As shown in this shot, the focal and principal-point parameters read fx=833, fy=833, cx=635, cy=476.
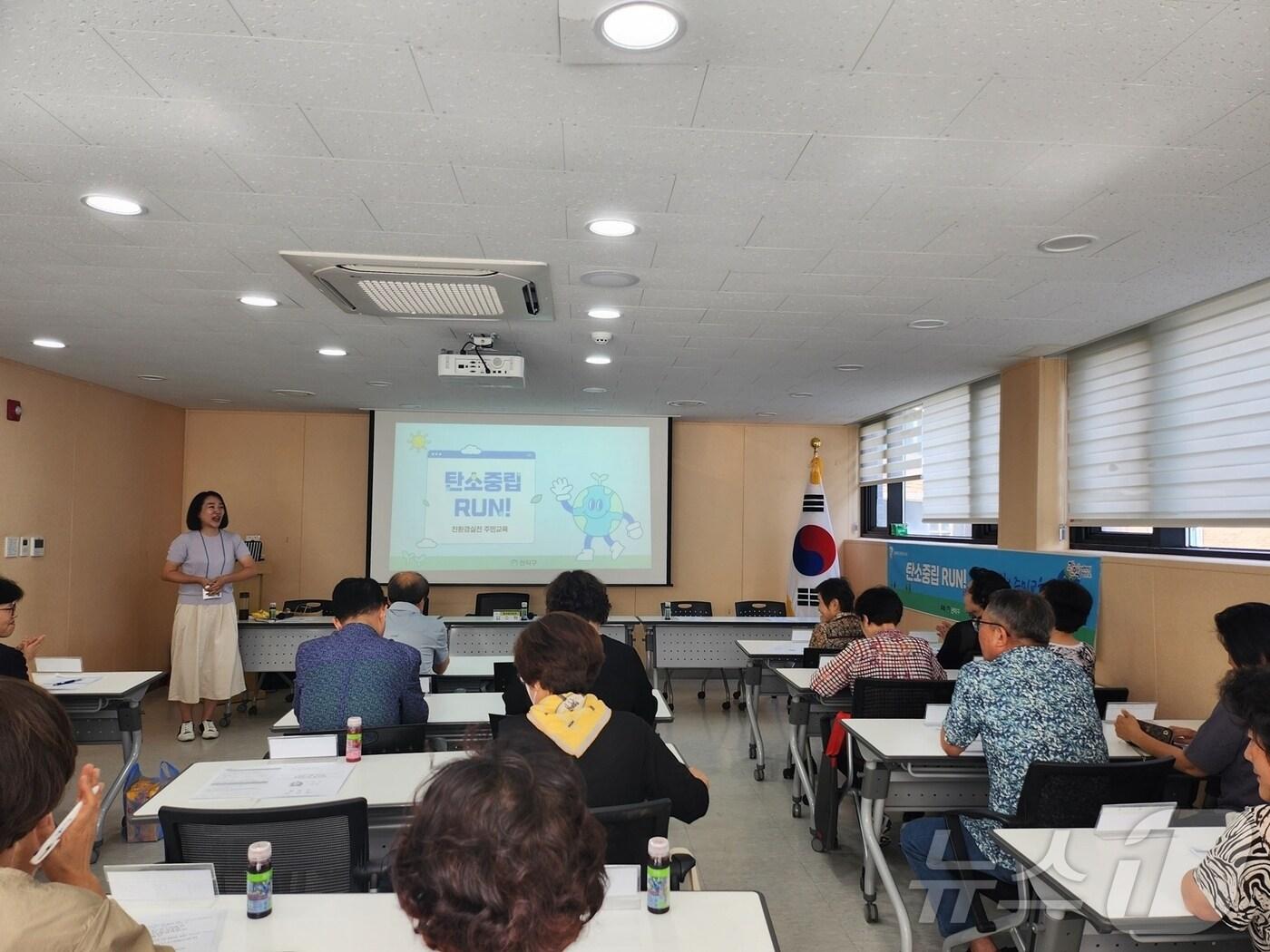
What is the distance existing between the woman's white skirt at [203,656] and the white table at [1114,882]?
5.67 m

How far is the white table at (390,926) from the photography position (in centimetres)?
159

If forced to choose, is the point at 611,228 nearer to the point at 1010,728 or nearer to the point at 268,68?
the point at 268,68

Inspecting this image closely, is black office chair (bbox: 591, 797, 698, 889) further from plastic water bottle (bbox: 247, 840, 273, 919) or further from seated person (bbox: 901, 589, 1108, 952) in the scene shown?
seated person (bbox: 901, 589, 1108, 952)

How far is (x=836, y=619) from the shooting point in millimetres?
4961

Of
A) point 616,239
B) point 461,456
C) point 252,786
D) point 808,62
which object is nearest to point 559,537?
point 461,456

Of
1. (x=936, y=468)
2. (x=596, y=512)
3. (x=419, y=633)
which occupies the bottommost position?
(x=419, y=633)

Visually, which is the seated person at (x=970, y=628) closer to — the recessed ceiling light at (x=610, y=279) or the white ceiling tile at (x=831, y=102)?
the recessed ceiling light at (x=610, y=279)

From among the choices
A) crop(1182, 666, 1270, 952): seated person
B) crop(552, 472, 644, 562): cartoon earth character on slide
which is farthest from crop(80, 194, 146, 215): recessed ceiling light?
crop(552, 472, 644, 562): cartoon earth character on slide

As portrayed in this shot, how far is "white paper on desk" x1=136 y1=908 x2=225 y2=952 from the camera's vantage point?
1528mm

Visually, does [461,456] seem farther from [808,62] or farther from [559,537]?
[808,62]

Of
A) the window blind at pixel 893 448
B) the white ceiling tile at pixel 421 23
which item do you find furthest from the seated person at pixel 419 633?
the window blind at pixel 893 448

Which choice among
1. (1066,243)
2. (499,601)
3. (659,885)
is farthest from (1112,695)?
(499,601)

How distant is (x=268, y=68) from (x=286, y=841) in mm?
1834

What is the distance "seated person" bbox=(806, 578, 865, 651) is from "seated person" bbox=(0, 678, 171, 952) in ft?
13.6
